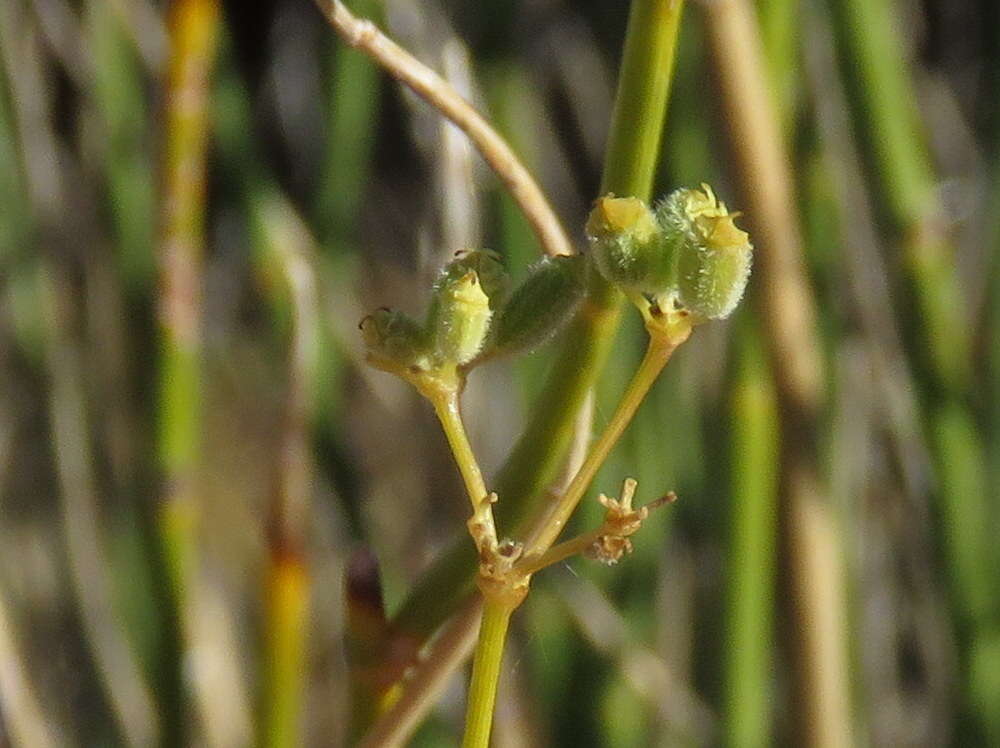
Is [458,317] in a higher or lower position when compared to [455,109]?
lower

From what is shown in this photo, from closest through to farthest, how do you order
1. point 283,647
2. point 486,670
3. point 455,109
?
point 486,670
point 455,109
point 283,647

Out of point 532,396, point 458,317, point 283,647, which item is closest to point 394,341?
point 458,317

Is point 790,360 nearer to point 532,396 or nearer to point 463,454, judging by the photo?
point 463,454

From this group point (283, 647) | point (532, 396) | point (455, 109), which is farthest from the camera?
point (532, 396)

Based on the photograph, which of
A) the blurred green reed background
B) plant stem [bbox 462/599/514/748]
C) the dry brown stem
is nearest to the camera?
plant stem [bbox 462/599/514/748]

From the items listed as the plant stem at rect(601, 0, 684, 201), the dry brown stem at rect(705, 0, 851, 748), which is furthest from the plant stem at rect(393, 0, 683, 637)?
the dry brown stem at rect(705, 0, 851, 748)

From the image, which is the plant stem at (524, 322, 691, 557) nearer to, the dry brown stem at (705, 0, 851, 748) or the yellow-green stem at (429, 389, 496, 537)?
the yellow-green stem at (429, 389, 496, 537)

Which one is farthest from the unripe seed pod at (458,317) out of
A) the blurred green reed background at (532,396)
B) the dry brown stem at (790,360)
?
the dry brown stem at (790,360)
